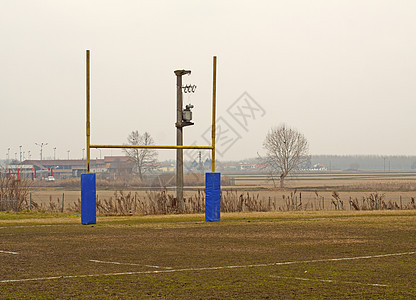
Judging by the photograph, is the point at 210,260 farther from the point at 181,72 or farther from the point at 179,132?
the point at 181,72

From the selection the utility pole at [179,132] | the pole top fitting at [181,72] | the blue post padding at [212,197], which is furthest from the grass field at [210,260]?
the pole top fitting at [181,72]

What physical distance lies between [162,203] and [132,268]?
620 inches

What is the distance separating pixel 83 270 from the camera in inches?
429

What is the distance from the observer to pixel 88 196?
2080 centimetres

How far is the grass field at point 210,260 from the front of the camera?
9023mm

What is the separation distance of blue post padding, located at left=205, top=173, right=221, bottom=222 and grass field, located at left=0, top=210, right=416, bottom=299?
4.31 ft

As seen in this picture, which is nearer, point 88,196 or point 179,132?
point 88,196

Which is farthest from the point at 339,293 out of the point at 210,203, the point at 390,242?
the point at 210,203

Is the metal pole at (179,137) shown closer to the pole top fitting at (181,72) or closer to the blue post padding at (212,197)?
the pole top fitting at (181,72)

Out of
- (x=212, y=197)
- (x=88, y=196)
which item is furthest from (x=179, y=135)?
(x=88, y=196)

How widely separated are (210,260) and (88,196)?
9.47 meters

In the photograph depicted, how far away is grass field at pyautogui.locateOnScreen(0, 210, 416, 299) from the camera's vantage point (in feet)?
29.6

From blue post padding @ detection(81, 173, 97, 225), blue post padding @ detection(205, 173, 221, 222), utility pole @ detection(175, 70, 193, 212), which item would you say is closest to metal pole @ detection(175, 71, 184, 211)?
utility pole @ detection(175, 70, 193, 212)

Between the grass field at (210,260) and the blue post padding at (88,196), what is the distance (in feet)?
1.86
